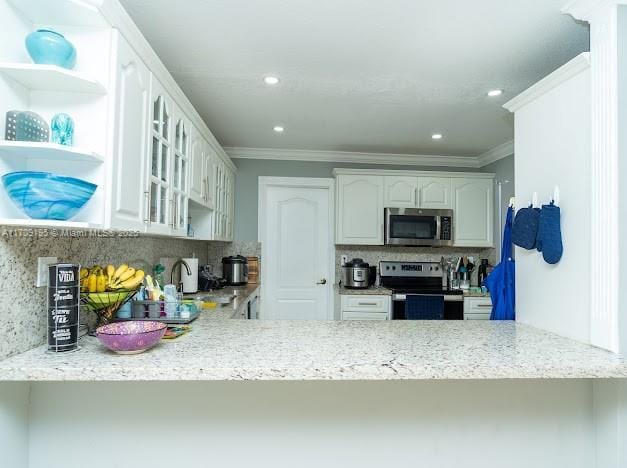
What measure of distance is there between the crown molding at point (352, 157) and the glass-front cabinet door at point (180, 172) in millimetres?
1738

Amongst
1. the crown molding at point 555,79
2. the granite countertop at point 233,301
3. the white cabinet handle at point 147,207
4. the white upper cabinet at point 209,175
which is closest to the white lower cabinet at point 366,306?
the granite countertop at point 233,301

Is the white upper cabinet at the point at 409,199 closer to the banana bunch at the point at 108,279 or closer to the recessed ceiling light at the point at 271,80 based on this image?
the recessed ceiling light at the point at 271,80

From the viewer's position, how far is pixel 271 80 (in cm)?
226

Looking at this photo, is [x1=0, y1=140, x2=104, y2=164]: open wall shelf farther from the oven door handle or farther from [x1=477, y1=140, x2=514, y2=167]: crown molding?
[x1=477, y1=140, x2=514, y2=167]: crown molding

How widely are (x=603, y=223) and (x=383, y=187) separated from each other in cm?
266

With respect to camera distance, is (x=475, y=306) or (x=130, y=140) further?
(x=475, y=306)

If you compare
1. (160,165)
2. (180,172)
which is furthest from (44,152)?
(180,172)

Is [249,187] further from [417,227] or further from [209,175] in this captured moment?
[417,227]

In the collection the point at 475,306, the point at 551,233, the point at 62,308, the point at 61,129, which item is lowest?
the point at 475,306

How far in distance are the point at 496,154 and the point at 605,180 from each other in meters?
2.74

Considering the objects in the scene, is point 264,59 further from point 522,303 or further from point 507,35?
point 522,303

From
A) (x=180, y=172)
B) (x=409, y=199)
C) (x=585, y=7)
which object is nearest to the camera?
(x=585, y=7)

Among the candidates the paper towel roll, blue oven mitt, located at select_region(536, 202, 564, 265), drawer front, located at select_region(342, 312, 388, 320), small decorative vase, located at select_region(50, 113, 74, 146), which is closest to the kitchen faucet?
the paper towel roll

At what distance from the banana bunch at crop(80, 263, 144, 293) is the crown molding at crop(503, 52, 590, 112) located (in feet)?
6.45
